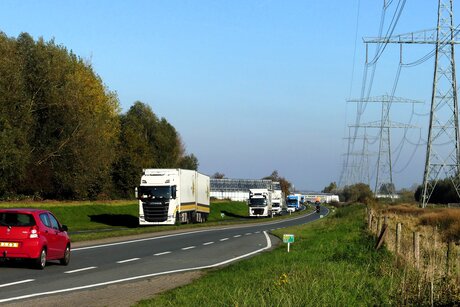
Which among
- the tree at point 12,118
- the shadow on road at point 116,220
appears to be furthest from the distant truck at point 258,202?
the tree at point 12,118

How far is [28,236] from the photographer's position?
1759 cm

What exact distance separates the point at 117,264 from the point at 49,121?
43222 millimetres

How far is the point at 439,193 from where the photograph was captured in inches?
3932

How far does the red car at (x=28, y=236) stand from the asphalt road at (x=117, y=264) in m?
0.42

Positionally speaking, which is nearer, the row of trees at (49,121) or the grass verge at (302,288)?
the grass verge at (302,288)

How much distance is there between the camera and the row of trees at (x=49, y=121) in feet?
174

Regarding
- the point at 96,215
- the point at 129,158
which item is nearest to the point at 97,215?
the point at 96,215

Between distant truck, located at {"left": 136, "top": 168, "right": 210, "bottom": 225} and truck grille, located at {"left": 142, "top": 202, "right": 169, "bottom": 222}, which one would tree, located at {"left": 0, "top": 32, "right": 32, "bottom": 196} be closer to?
distant truck, located at {"left": 136, "top": 168, "right": 210, "bottom": 225}

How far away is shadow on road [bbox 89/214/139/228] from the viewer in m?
57.0

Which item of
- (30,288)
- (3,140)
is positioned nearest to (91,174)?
(3,140)

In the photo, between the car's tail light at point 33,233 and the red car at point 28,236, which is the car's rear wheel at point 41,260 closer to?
the red car at point 28,236

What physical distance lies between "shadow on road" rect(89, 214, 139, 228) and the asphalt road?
23.7 metres

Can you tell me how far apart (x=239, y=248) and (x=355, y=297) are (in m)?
18.9

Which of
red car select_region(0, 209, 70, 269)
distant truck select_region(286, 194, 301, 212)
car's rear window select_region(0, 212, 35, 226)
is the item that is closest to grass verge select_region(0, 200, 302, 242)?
red car select_region(0, 209, 70, 269)
